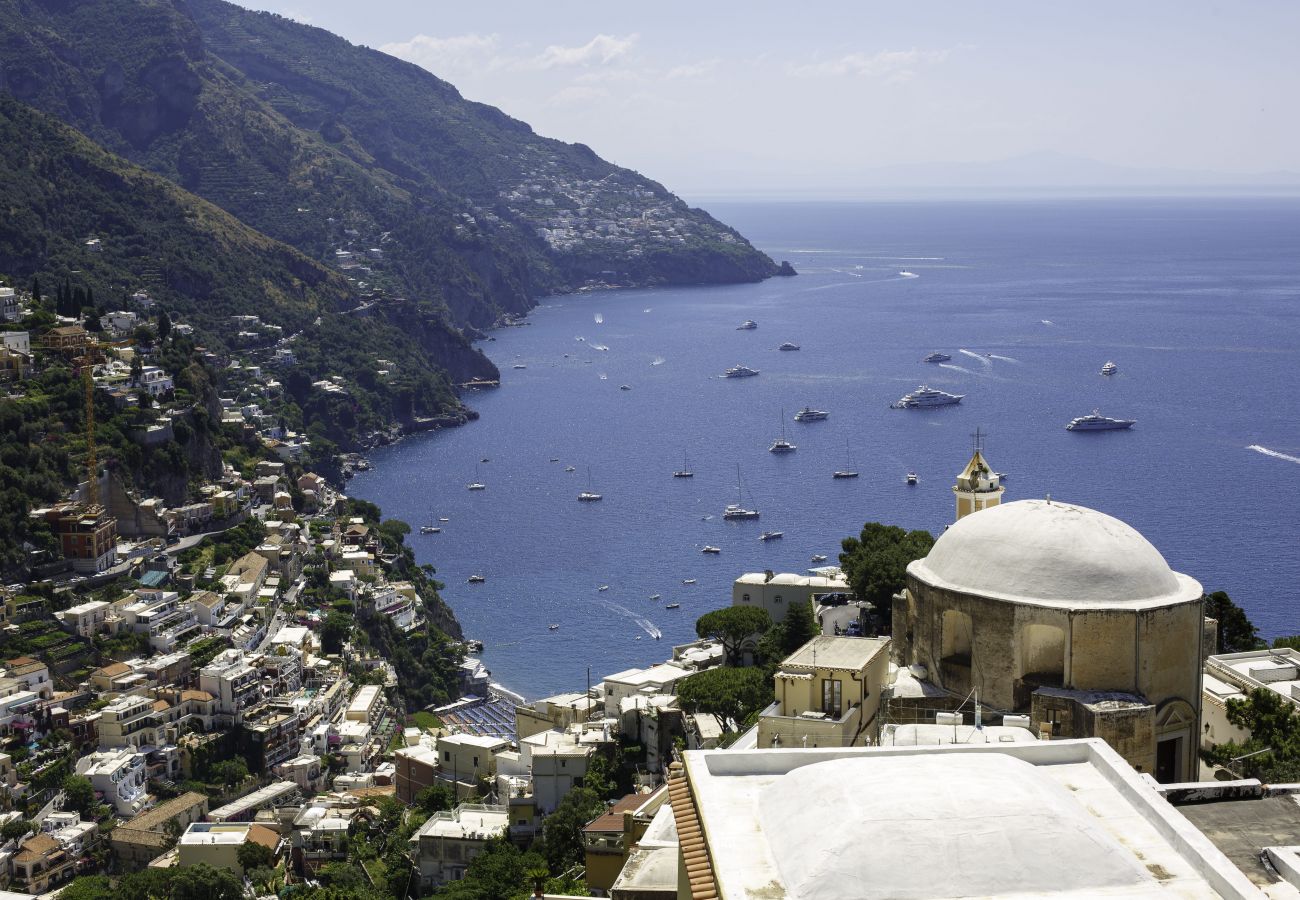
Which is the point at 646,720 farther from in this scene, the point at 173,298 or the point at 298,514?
the point at 173,298

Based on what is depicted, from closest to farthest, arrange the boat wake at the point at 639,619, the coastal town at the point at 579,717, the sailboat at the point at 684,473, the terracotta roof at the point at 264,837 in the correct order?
the coastal town at the point at 579,717 → the terracotta roof at the point at 264,837 → the boat wake at the point at 639,619 → the sailboat at the point at 684,473

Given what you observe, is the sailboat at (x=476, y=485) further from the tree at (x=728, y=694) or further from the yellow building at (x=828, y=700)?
the yellow building at (x=828, y=700)

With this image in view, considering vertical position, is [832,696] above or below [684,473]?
above

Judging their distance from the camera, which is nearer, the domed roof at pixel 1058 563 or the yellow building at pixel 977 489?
the domed roof at pixel 1058 563

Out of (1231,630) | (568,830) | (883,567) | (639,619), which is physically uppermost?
(883,567)

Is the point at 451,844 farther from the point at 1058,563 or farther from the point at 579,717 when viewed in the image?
the point at 1058,563

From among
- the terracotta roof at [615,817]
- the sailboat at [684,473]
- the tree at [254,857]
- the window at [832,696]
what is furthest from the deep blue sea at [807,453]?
the window at [832,696]

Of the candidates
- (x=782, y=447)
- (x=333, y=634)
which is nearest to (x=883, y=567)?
(x=333, y=634)
